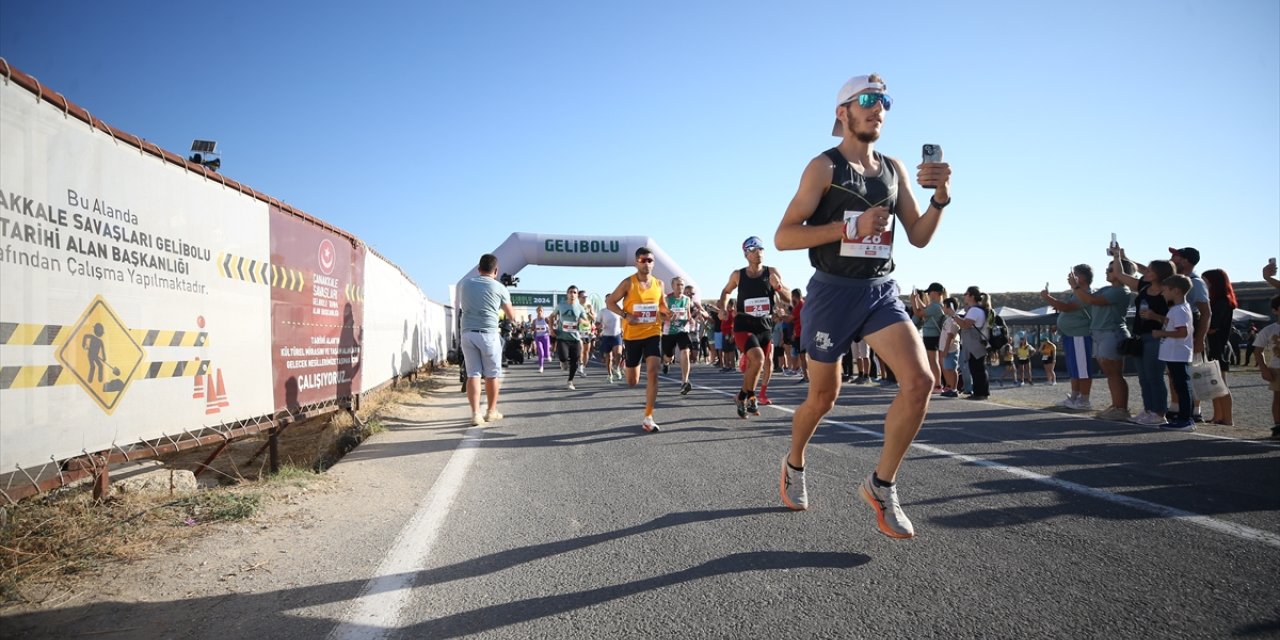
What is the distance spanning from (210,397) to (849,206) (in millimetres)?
4376

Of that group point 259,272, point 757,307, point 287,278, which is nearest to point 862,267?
point 757,307

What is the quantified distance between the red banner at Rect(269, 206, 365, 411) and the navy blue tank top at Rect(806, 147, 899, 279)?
15.1ft

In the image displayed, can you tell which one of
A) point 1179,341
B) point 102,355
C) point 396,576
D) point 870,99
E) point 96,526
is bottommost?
point 396,576

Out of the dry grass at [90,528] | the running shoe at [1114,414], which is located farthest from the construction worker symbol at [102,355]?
the running shoe at [1114,414]

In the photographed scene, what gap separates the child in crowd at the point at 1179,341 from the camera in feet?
20.5

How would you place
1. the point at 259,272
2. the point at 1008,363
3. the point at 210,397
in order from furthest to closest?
the point at 1008,363 → the point at 259,272 → the point at 210,397

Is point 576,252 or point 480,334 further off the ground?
point 576,252

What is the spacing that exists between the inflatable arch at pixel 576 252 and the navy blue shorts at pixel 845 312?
62.8 ft

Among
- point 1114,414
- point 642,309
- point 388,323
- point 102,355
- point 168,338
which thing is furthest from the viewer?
point 388,323

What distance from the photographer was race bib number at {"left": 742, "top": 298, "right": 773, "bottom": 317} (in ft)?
24.2

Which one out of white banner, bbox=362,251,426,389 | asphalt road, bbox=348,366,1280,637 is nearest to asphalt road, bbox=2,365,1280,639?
asphalt road, bbox=348,366,1280,637

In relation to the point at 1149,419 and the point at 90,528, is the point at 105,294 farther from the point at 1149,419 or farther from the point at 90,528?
the point at 1149,419

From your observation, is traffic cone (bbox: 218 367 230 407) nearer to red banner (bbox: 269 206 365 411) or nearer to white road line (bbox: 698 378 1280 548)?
red banner (bbox: 269 206 365 411)

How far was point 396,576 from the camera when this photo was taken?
267 cm
